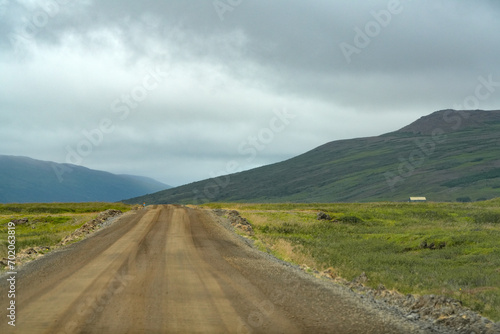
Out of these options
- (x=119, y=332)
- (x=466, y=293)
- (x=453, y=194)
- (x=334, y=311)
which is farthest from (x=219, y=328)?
(x=453, y=194)

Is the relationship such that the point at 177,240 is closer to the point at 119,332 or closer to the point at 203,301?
the point at 203,301

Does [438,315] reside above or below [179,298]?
below

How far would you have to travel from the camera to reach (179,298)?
1146 cm

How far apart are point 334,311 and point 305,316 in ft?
3.16

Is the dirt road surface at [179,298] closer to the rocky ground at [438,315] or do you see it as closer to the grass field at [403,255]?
the rocky ground at [438,315]

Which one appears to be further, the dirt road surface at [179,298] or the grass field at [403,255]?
the grass field at [403,255]

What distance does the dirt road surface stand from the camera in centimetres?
911

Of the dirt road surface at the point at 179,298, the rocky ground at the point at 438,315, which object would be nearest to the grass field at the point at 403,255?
the rocky ground at the point at 438,315

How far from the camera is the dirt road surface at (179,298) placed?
9.11 meters

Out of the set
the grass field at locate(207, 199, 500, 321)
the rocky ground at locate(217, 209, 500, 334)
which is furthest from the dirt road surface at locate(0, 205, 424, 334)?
the grass field at locate(207, 199, 500, 321)

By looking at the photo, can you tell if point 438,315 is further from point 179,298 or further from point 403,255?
Answer: point 403,255

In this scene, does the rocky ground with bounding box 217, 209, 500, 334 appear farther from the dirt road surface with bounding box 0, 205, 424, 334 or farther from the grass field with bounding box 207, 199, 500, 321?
the grass field with bounding box 207, 199, 500, 321

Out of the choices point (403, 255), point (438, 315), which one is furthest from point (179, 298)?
point (403, 255)

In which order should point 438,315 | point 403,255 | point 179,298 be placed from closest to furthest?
1. point 438,315
2. point 179,298
3. point 403,255
